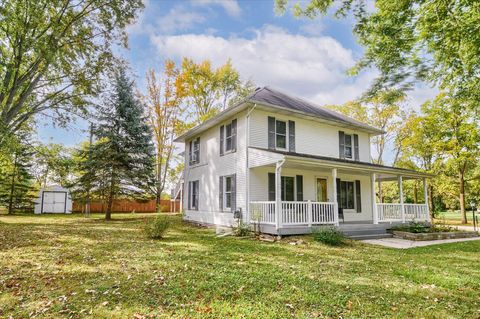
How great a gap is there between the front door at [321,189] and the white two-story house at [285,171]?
0.05 m

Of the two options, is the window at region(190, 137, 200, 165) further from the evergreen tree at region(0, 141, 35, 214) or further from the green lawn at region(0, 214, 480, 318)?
the evergreen tree at region(0, 141, 35, 214)

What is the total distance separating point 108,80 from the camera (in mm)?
14367

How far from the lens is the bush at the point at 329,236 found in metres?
9.08

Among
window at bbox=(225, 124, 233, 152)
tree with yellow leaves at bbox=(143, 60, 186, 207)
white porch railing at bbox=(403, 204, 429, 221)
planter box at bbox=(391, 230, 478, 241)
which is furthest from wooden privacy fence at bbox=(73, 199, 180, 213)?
planter box at bbox=(391, 230, 478, 241)

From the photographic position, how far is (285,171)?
12.6m

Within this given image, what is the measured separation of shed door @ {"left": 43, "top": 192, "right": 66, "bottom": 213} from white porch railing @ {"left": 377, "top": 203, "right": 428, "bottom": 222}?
26562 millimetres

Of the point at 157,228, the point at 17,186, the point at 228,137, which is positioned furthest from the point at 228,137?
the point at 17,186

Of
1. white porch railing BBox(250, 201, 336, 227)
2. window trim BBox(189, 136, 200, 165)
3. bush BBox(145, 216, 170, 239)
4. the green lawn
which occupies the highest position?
window trim BBox(189, 136, 200, 165)

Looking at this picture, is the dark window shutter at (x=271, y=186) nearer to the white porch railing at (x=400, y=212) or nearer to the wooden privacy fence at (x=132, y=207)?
the white porch railing at (x=400, y=212)

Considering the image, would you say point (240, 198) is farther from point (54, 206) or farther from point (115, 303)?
point (54, 206)

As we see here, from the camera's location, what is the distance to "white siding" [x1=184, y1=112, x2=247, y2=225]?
12.3m

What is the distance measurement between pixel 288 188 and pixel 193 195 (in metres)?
6.70

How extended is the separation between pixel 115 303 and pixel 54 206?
2672 centimetres

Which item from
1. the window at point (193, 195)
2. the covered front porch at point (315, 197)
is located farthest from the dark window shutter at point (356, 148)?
the window at point (193, 195)
